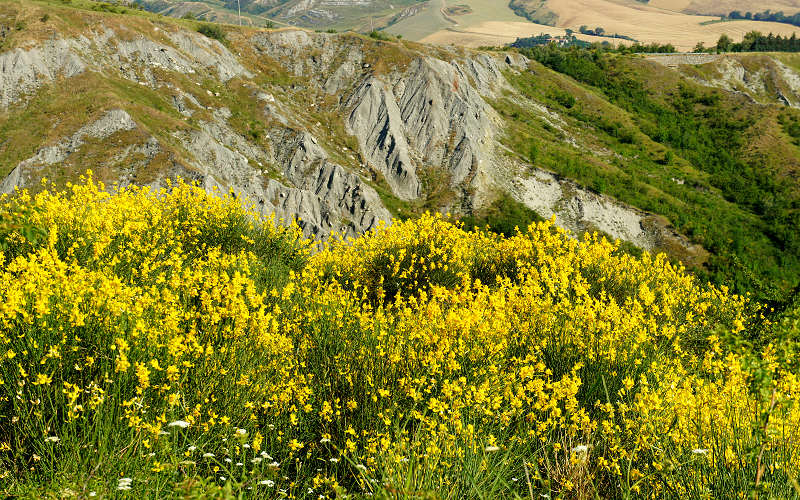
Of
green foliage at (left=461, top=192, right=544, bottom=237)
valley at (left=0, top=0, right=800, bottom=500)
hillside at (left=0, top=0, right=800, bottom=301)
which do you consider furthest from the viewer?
green foliage at (left=461, top=192, right=544, bottom=237)

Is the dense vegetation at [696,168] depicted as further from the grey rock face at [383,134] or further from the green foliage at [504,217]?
the grey rock face at [383,134]

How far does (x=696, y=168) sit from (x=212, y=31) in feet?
244

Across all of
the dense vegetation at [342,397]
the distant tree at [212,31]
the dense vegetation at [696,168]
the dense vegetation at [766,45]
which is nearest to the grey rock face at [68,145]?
the distant tree at [212,31]

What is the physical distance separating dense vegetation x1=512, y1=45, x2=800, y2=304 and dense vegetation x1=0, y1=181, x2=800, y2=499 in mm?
35885

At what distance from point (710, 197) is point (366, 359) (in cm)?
7320

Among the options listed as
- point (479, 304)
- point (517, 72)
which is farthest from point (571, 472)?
point (517, 72)

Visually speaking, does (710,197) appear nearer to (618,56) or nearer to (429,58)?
(429,58)

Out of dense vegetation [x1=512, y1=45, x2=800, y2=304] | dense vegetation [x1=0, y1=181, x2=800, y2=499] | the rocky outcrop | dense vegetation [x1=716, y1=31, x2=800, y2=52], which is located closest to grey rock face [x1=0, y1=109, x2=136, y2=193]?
the rocky outcrop

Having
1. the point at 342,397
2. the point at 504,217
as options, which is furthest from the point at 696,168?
the point at 342,397

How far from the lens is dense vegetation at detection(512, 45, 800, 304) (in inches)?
2077

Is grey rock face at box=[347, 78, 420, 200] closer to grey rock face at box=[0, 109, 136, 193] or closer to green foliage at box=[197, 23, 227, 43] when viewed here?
green foliage at box=[197, 23, 227, 43]

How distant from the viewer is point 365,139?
184 ft

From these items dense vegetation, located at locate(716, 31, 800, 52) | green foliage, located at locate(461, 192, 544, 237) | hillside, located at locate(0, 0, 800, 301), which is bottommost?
green foliage, located at locate(461, 192, 544, 237)

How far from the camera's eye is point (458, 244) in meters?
14.3
